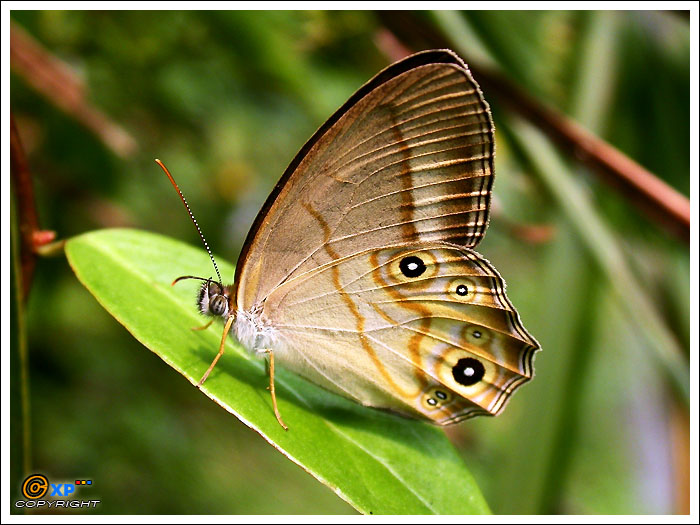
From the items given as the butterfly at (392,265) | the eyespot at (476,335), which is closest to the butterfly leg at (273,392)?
the butterfly at (392,265)

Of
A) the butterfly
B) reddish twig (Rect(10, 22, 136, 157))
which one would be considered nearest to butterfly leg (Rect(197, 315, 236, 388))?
the butterfly

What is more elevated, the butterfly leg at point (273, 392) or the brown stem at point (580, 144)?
the brown stem at point (580, 144)

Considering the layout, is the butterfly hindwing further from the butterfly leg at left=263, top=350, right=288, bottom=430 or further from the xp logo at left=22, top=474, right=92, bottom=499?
the xp logo at left=22, top=474, right=92, bottom=499

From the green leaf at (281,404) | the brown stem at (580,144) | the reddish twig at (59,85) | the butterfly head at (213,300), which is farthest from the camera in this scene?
the reddish twig at (59,85)

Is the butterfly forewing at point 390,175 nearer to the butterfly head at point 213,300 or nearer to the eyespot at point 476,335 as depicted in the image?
the butterfly head at point 213,300

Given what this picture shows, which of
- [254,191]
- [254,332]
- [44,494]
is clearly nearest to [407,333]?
[254,332]

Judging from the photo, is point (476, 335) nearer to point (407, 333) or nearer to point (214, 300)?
point (407, 333)

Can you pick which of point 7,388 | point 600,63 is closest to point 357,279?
point 7,388
